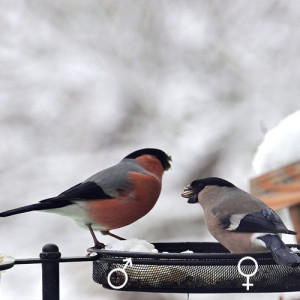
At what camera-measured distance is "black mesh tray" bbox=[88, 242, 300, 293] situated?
156cm

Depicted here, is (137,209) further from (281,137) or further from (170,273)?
(281,137)

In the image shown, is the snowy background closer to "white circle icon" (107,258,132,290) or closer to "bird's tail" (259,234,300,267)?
"white circle icon" (107,258,132,290)

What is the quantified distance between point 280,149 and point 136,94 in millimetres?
2121

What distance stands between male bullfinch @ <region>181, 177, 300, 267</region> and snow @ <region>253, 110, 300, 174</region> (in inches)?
8.7

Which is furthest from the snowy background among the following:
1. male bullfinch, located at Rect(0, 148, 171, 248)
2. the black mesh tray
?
the black mesh tray

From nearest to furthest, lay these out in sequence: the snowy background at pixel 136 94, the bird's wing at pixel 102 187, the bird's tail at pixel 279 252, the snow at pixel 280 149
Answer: the bird's tail at pixel 279 252 → the bird's wing at pixel 102 187 → the snow at pixel 280 149 → the snowy background at pixel 136 94

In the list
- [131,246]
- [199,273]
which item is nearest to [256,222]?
[199,273]

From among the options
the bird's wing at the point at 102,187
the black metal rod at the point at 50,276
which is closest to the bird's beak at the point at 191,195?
the bird's wing at the point at 102,187

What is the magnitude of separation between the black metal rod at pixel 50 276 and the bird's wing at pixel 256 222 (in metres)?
0.50

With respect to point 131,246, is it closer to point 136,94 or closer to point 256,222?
point 256,222

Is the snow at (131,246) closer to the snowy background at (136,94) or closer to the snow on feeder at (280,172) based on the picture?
the snow on feeder at (280,172)

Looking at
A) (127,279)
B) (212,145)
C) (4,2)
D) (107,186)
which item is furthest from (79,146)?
(127,279)

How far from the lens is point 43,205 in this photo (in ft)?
6.02

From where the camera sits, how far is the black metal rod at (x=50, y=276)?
1.76 metres
